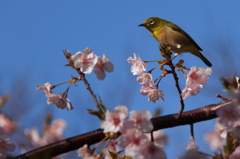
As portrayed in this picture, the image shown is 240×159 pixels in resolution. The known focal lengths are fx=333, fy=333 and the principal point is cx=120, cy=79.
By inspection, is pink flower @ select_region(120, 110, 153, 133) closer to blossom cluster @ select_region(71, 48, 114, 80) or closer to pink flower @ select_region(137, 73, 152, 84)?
blossom cluster @ select_region(71, 48, 114, 80)

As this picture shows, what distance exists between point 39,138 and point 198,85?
15.5ft

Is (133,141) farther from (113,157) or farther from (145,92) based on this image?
(145,92)

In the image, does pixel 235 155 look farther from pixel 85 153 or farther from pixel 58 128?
pixel 58 128

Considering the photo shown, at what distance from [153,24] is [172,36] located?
63cm

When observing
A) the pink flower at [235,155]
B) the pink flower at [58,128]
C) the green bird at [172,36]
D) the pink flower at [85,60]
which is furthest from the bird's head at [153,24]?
the pink flower at [235,155]

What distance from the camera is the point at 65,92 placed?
3203 millimetres

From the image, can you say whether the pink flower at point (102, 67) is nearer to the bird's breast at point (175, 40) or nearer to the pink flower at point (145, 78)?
the pink flower at point (145, 78)

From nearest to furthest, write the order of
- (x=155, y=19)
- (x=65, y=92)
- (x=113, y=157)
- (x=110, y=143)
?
1. (x=113, y=157)
2. (x=110, y=143)
3. (x=65, y=92)
4. (x=155, y=19)

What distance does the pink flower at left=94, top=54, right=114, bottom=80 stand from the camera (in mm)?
3144

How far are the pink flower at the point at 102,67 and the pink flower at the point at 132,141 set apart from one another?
3.55 ft

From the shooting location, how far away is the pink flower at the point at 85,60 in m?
2.90

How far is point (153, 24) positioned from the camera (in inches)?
233

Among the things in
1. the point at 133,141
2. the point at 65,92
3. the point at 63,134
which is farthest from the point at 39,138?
the point at 133,141

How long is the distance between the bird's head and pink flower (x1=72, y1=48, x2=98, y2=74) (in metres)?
3.02
